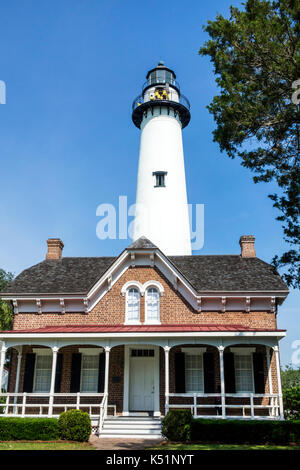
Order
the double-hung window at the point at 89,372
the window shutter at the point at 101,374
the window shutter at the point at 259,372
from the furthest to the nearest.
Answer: the double-hung window at the point at 89,372
the window shutter at the point at 101,374
the window shutter at the point at 259,372

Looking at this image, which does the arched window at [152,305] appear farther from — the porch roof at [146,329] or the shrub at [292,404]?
the shrub at [292,404]

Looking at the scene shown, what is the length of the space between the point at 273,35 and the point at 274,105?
179 centimetres

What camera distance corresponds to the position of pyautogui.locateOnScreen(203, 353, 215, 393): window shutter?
17641 mm

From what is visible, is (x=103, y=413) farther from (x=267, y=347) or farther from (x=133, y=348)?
(x=267, y=347)

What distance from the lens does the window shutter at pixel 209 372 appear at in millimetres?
17641

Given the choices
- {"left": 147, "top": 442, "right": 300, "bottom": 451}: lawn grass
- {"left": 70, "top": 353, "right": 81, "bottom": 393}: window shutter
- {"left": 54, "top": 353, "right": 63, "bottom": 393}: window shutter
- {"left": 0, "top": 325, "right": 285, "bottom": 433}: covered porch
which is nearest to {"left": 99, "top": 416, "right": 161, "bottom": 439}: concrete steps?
{"left": 0, "top": 325, "right": 285, "bottom": 433}: covered porch

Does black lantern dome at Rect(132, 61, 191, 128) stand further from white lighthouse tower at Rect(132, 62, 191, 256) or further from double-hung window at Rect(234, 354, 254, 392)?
double-hung window at Rect(234, 354, 254, 392)

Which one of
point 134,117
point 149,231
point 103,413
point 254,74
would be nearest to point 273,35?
point 254,74

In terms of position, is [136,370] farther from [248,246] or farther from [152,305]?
[248,246]

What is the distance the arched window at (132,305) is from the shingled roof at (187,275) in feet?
5.26

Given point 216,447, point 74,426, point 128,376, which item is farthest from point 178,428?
point 128,376

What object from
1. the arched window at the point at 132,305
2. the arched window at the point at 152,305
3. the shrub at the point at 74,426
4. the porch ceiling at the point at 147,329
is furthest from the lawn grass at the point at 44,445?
the arched window at the point at 152,305

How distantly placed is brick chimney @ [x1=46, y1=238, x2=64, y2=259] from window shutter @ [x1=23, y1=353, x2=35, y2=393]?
6.22 metres
